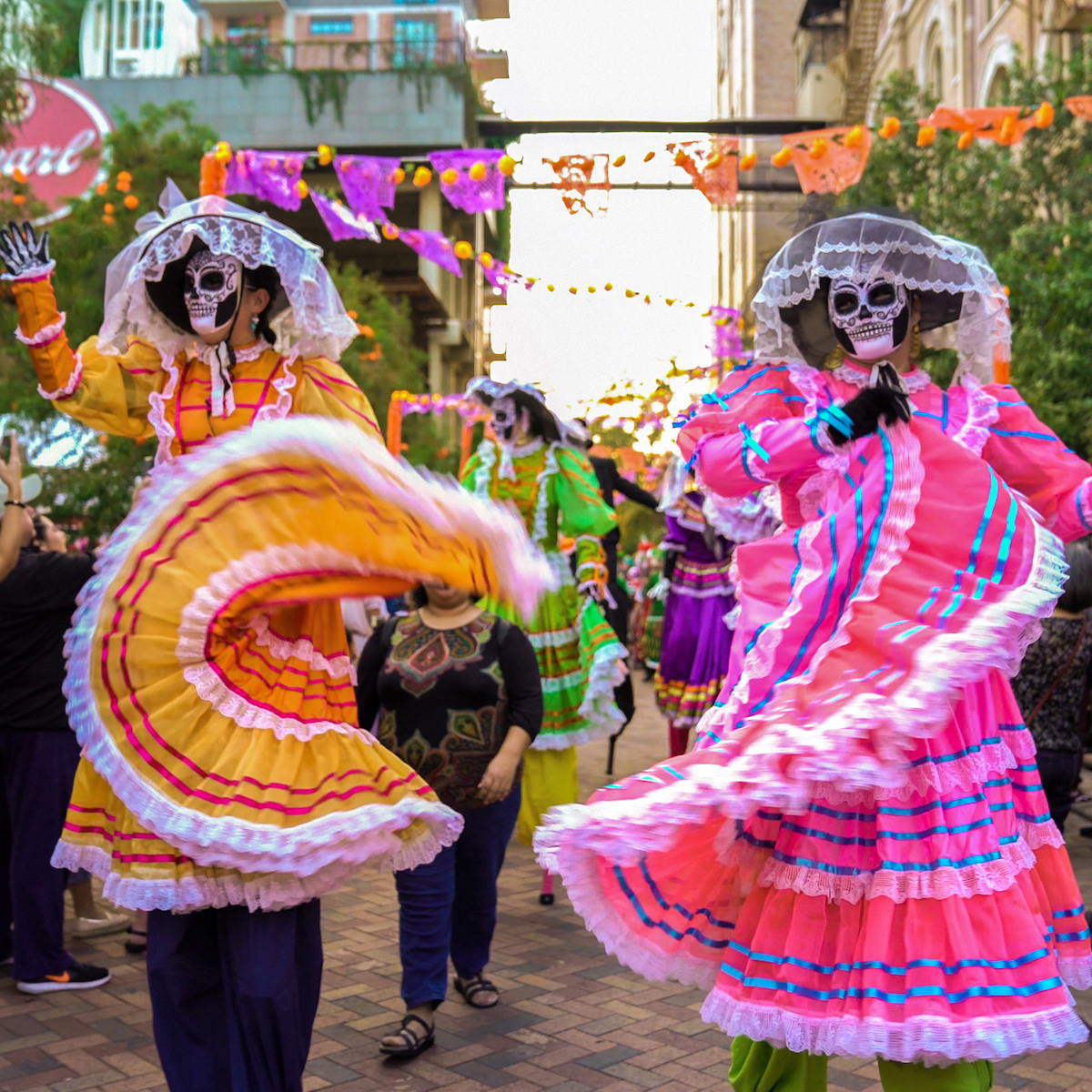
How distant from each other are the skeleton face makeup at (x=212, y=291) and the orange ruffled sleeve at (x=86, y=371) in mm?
206

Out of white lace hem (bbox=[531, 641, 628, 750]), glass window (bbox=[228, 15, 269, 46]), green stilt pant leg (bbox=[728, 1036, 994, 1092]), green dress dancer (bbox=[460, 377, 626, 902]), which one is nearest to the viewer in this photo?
green stilt pant leg (bbox=[728, 1036, 994, 1092])

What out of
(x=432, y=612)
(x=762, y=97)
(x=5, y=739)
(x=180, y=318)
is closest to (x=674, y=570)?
(x=432, y=612)

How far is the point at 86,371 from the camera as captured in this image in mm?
3533

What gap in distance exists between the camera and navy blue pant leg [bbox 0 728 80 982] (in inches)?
190

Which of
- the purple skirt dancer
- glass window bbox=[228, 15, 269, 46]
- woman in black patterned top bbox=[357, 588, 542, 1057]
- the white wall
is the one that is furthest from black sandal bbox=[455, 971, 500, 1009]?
the white wall

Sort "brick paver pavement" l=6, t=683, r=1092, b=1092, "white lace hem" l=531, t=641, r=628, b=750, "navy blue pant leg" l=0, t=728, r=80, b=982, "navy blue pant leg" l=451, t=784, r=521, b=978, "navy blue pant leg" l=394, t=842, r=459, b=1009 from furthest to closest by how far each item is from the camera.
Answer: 1. "white lace hem" l=531, t=641, r=628, b=750
2. "navy blue pant leg" l=0, t=728, r=80, b=982
3. "navy blue pant leg" l=451, t=784, r=521, b=978
4. "navy blue pant leg" l=394, t=842, r=459, b=1009
5. "brick paver pavement" l=6, t=683, r=1092, b=1092

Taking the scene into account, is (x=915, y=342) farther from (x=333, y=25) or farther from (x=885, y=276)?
(x=333, y=25)

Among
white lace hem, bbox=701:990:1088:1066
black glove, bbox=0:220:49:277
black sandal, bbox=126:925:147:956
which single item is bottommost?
black sandal, bbox=126:925:147:956

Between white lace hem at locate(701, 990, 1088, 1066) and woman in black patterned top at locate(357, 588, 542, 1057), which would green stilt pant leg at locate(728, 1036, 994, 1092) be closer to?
white lace hem at locate(701, 990, 1088, 1066)

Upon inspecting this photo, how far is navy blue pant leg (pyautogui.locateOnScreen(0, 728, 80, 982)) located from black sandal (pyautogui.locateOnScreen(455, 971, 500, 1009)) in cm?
147

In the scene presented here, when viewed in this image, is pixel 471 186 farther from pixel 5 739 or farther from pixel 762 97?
pixel 762 97

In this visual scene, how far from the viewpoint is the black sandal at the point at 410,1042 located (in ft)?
13.4

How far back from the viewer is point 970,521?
288cm

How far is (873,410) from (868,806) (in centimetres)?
85
